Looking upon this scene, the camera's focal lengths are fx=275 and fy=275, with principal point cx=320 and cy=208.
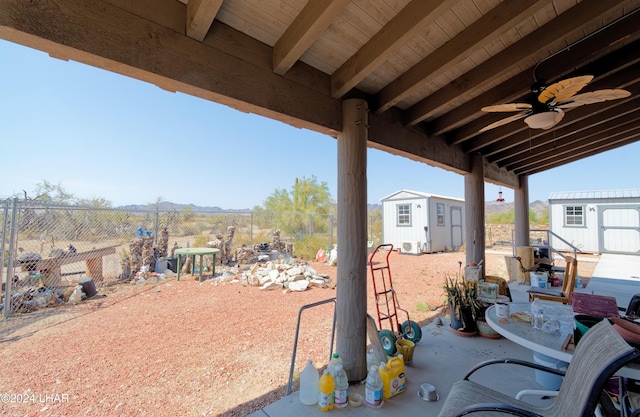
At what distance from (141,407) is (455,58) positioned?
3385 millimetres

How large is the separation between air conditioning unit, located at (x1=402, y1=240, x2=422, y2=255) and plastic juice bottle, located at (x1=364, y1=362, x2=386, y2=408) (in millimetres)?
9670

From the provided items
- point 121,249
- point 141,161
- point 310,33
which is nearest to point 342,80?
point 310,33

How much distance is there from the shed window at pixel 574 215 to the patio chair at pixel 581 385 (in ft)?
43.5

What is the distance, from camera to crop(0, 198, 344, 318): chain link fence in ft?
13.3

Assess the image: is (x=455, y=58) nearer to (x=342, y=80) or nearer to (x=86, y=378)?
(x=342, y=80)

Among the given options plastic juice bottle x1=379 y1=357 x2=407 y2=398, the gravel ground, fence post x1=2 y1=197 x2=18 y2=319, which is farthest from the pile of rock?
plastic juice bottle x1=379 y1=357 x2=407 y2=398

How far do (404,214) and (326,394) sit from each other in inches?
424

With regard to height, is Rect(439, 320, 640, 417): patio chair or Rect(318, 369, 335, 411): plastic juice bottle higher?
Rect(439, 320, 640, 417): patio chair

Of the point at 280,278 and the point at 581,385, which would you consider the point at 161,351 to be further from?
the point at 581,385

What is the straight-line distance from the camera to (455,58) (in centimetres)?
180

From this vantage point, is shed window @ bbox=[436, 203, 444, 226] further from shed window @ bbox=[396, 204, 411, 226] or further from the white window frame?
the white window frame

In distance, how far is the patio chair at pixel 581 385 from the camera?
931 mm

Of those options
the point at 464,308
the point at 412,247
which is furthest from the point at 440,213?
the point at 464,308

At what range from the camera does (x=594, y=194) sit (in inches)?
430
